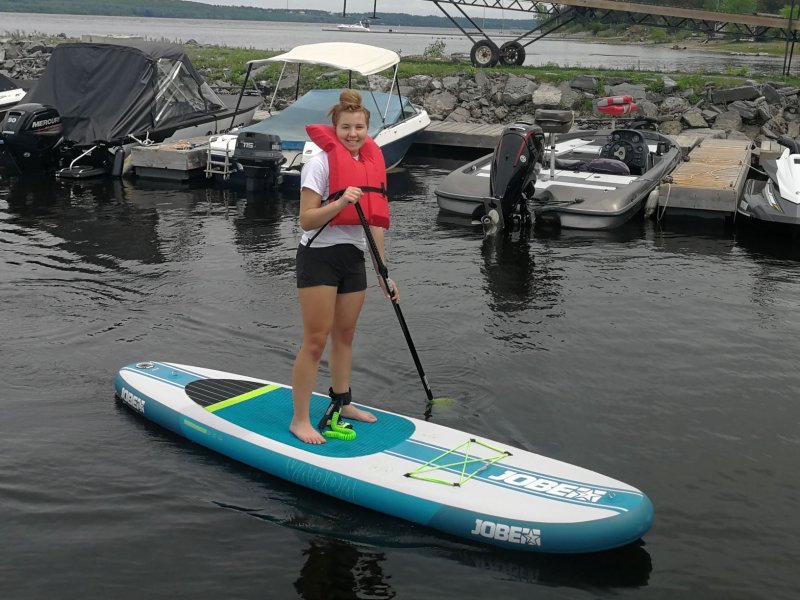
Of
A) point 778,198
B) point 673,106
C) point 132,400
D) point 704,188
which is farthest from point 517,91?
point 132,400

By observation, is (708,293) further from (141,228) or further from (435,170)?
(435,170)

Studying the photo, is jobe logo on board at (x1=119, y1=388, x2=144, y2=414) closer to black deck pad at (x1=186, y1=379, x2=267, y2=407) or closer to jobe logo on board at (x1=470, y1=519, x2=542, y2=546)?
black deck pad at (x1=186, y1=379, x2=267, y2=407)

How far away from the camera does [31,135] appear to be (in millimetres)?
16344

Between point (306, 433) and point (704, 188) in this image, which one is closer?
point (306, 433)

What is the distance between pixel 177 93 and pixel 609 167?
884 centimetres

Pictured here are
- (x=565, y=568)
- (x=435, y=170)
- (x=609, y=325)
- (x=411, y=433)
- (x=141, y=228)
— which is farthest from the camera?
(x=435, y=170)

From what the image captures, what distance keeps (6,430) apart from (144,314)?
2.72 metres

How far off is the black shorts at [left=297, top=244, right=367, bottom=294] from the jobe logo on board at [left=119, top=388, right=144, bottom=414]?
184 centimetres

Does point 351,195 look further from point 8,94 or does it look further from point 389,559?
point 8,94

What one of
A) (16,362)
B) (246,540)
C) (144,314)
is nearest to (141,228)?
(144,314)

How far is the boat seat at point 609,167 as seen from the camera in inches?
561

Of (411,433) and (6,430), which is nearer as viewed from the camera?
(411,433)

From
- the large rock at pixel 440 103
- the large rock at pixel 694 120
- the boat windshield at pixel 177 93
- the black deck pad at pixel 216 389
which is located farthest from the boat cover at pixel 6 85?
the black deck pad at pixel 216 389

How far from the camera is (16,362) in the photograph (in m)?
7.70
